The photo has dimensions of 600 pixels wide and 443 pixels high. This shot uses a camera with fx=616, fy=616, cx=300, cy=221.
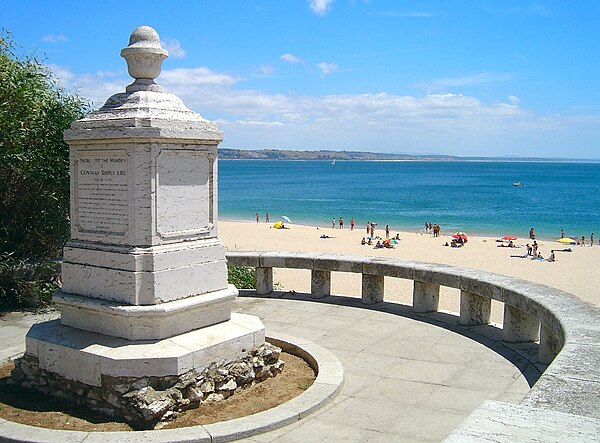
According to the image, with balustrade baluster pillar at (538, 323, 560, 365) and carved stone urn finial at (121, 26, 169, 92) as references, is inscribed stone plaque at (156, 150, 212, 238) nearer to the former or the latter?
carved stone urn finial at (121, 26, 169, 92)

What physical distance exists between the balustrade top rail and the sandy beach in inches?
284

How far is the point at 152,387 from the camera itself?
5137 millimetres

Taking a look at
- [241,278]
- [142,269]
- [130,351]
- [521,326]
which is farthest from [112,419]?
[241,278]

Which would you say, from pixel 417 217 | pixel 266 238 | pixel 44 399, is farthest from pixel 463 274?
pixel 417 217

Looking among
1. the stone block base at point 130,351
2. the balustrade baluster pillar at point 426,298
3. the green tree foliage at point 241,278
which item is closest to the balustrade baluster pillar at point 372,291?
the balustrade baluster pillar at point 426,298

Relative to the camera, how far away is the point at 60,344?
18.1 ft

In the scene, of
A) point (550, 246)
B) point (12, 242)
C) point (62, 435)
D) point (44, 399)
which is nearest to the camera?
point (62, 435)

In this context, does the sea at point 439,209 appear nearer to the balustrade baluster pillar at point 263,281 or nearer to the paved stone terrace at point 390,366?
the balustrade baluster pillar at point 263,281

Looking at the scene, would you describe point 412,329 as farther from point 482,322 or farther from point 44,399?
point 44,399

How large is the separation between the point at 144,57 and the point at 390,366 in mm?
3975

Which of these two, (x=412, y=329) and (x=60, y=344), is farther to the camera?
(x=412, y=329)

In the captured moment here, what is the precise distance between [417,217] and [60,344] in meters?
56.6

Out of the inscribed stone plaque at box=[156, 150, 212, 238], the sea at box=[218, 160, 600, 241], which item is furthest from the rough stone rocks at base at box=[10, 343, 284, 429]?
the sea at box=[218, 160, 600, 241]

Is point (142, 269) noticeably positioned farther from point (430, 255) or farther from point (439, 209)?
point (439, 209)
